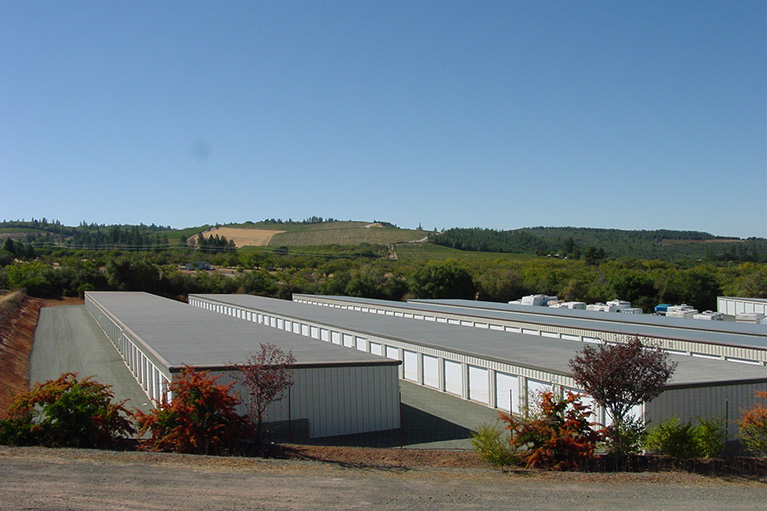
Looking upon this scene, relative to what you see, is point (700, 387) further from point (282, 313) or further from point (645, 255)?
point (645, 255)

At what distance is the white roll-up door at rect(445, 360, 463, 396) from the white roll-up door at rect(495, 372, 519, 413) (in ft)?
6.83

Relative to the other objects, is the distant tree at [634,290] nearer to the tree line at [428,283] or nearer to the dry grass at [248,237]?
the tree line at [428,283]

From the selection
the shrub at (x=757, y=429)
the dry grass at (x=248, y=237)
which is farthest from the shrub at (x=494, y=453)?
the dry grass at (x=248, y=237)

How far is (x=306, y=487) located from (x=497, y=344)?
50.0 feet

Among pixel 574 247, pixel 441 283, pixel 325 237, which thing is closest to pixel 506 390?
pixel 441 283

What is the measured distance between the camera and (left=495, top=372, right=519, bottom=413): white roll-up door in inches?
805

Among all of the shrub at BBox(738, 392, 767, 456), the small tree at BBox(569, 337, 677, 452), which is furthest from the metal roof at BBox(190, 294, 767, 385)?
the small tree at BBox(569, 337, 677, 452)

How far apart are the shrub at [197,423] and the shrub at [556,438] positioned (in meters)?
5.92

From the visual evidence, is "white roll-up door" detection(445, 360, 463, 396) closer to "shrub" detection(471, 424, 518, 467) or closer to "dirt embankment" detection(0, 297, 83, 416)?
"shrub" detection(471, 424, 518, 467)

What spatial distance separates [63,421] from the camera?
14.2m

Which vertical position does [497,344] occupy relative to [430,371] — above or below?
above

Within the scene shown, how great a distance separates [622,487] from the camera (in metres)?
11.6

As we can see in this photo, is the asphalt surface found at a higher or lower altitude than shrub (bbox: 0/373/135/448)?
lower

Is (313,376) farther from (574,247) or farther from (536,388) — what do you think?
(574,247)
